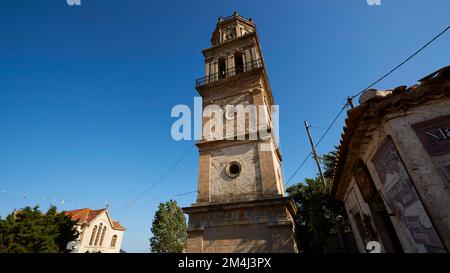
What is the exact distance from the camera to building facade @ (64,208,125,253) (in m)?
25.8

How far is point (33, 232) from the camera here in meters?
12.6

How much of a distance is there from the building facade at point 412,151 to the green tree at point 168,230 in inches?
1150

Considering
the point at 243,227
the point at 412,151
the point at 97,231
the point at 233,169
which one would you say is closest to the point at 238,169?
the point at 233,169

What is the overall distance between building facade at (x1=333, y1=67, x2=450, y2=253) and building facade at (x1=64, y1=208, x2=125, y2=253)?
31.4 m

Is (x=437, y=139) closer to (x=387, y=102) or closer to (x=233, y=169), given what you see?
(x=387, y=102)

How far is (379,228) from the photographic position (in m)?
6.18

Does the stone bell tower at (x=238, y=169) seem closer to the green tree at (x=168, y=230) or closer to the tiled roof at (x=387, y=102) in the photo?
the tiled roof at (x=387, y=102)

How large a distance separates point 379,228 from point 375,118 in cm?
389

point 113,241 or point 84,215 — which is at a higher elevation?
point 84,215

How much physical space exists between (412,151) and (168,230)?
31.0m
